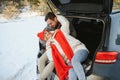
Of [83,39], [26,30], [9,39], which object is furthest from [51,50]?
[26,30]

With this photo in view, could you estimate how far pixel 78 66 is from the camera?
505 cm

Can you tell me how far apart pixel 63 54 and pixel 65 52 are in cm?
9

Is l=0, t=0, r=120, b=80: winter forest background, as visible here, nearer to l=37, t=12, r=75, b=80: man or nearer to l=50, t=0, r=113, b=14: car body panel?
l=37, t=12, r=75, b=80: man

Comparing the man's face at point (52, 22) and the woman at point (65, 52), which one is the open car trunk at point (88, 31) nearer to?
the man's face at point (52, 22)

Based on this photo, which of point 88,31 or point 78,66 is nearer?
point 78,66

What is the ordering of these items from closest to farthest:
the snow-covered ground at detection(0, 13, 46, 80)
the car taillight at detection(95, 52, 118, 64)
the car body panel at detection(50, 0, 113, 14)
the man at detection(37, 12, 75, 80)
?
the car taillight at detection(95, 52, 118, 64), the car body panel at detection(50, 0, 113, 14), the man at detection(37, 12, 75, 80), the snow-covered ground at detection(0, 13, 46, 80)

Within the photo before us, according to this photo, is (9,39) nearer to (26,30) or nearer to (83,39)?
(26,30)

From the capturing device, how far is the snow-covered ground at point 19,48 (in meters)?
7.81

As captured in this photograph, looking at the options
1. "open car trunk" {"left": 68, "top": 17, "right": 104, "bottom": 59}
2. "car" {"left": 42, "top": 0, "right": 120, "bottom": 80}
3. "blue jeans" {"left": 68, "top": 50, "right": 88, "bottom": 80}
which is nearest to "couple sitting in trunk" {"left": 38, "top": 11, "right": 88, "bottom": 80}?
"blue jeans" {"left": 68, "top": 50, "right": 88, "bottom": 80}

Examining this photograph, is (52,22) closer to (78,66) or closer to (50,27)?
(50,27)

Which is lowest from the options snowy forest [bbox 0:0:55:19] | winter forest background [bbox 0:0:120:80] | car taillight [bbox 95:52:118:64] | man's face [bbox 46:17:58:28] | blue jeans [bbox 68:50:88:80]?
snowy forest [bbox 0:0:55:19]

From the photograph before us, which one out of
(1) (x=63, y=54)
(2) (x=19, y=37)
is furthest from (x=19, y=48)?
(1) (x=63, y=54)

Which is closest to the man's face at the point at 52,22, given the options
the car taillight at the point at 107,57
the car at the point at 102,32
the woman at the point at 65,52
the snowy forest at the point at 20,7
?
the woman at the point at 65,52

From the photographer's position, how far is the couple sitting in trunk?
5.14 meters
